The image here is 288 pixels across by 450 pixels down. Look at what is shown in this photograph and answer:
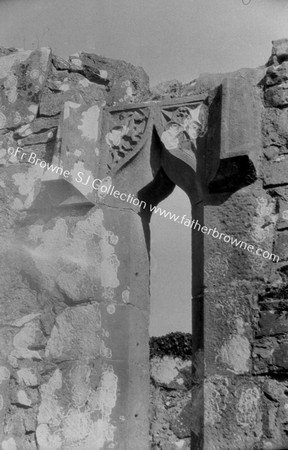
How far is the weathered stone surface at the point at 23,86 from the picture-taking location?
5.12 m

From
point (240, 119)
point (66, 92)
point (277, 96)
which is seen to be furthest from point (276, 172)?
point (66, 92)

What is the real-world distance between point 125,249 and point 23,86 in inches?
55.2

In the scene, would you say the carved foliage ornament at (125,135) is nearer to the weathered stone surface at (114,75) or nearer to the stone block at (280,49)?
the weathered stone surface at (114,75)

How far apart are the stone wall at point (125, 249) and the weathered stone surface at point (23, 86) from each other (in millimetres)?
11

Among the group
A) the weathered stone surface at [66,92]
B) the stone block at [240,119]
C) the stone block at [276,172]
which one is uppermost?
the weathered stone surface at [66,92]

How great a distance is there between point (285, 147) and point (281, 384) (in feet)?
4.35

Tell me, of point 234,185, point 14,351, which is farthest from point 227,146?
point 14,351

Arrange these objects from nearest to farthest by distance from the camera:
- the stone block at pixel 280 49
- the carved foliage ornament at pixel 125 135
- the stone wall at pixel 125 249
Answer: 1. the stone wall at pixel 125 249
2. the stone block at pixel 280 49
3. the carved foliage ornament at pixel 125 135

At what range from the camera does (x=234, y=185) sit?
172 inches

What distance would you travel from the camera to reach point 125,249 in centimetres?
462

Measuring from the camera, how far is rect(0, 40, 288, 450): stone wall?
410cm

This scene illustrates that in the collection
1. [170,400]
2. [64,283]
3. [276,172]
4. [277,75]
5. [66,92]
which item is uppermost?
[66,92]

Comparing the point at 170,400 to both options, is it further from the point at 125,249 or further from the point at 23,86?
the point at 23,86

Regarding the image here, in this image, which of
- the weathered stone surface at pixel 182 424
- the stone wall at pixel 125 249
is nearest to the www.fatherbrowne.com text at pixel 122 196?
the stone wall at pixel 125 249
